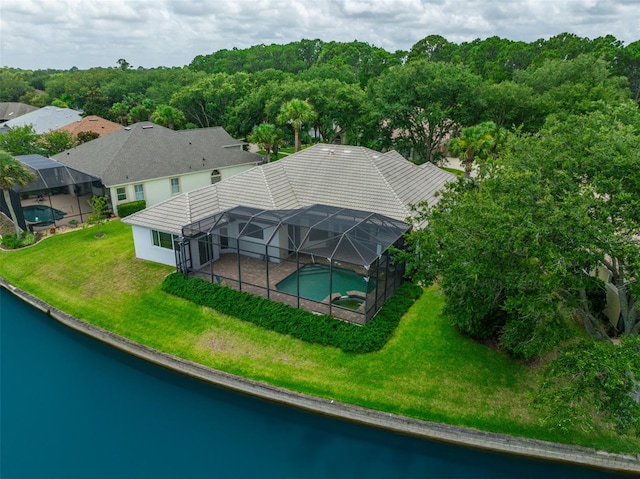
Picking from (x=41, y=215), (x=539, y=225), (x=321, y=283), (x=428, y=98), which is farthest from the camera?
(x=428, y=98)

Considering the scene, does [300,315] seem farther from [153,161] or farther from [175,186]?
[153,161]

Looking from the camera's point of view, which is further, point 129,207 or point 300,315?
point 129,207

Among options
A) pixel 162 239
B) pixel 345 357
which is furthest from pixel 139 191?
pixel 345 357

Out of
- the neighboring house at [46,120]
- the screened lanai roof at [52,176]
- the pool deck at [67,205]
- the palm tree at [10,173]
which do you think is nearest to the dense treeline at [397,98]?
the neighboring house at [46,120]

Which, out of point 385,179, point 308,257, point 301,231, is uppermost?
point 385,179

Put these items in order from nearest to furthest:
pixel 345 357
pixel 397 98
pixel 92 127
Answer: pixel 345 357, pixel 397 98, pixel 92 127

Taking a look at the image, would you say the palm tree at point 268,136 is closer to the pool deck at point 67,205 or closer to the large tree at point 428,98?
the large tree at point 428,98

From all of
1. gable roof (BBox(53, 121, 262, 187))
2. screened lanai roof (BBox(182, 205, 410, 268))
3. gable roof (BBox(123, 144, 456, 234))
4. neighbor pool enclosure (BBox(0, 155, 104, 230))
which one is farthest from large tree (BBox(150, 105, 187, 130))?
screened lanai roof (BBox(182, 205, 410, 268))
